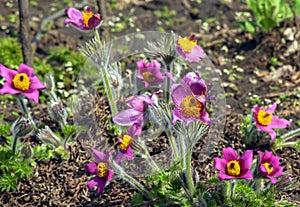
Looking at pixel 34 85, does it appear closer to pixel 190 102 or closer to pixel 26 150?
pixel 26 150

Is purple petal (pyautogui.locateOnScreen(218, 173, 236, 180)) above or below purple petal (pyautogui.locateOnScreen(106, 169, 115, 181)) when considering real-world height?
above

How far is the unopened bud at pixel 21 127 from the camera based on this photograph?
3730mm

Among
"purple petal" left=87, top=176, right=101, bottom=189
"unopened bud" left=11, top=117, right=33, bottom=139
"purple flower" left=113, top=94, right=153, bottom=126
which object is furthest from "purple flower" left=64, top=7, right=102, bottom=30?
"purple petal" left=87, top=176, right=101, bottom=189

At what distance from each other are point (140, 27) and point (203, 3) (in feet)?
2.23

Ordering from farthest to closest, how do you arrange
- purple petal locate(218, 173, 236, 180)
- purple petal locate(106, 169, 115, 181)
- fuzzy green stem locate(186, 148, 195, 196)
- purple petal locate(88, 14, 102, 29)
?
purple petal locate(88, 14, 102, 29), purple petal locate(106, 169, 115, 181), fuzzy green stem locate(186, 148, 195, 196), purple petal locate(218, 173, 236, 180)

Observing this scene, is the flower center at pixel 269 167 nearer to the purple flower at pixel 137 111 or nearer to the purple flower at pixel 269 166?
the purple flower at pixel 269 166

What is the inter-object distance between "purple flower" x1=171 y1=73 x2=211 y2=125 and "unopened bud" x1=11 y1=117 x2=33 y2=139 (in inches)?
41.8

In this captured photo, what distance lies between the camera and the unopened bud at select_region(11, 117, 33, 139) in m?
3.73

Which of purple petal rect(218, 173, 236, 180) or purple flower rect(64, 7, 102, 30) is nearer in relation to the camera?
purple petal rect(218, 173, 236, 180)

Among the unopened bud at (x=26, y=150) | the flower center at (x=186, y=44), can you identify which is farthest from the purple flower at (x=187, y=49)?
the unopened bud at (x=26, y=150)

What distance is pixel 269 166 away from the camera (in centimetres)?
336

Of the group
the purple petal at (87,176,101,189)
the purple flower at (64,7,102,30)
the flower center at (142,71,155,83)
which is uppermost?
the purple flower at (64,7,102,30)

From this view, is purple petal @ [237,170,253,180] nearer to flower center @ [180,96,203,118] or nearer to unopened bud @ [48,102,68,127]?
→ flower center @ [180,96,203,118]

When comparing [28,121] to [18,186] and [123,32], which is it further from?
[123,32]
